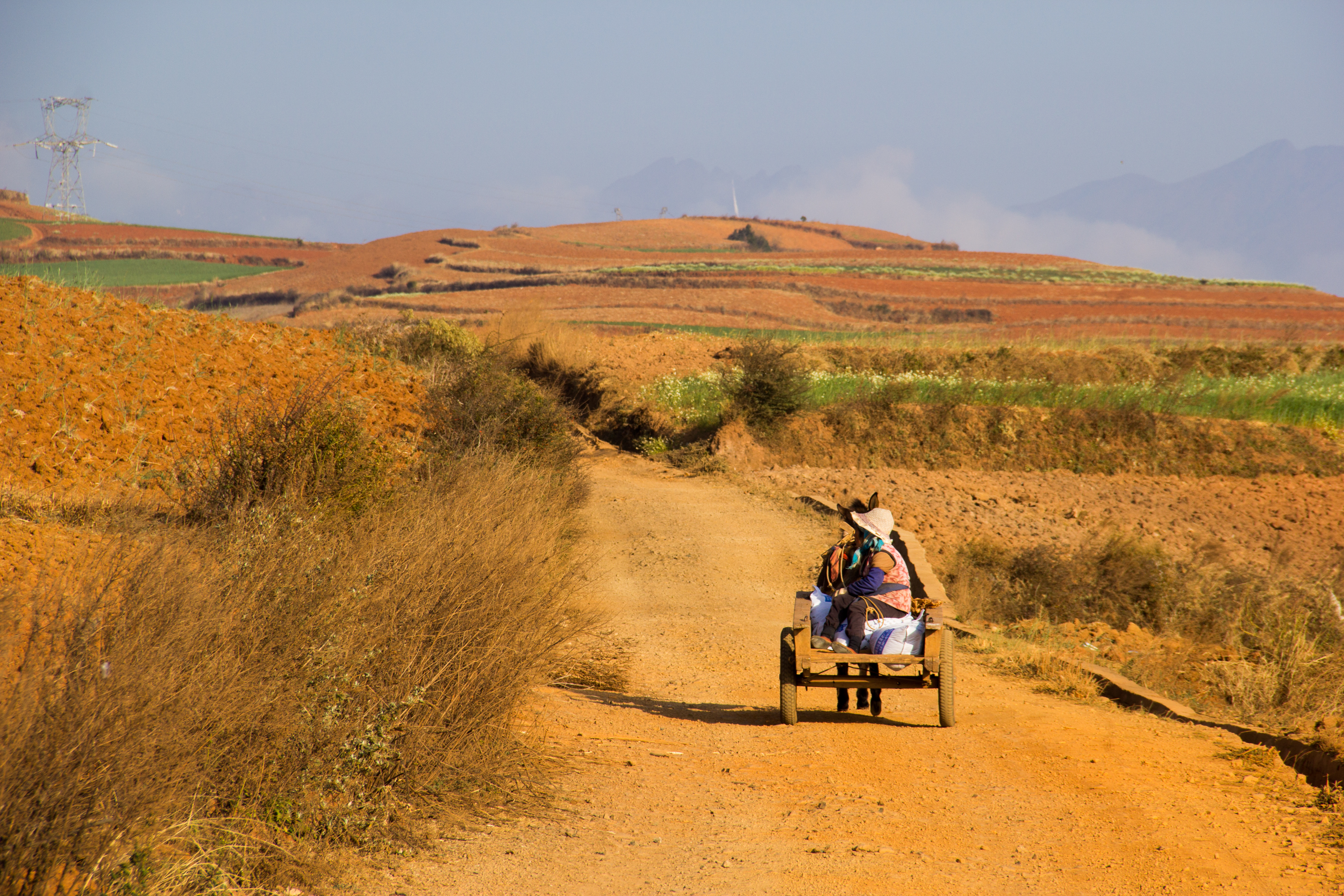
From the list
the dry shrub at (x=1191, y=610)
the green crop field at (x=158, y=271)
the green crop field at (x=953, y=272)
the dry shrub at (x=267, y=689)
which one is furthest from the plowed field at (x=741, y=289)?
the dry shrub at (x=267, y=689)

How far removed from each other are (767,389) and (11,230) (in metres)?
71.1

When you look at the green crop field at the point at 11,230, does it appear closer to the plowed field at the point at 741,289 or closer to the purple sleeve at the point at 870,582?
the plowed field at the point at 741,289

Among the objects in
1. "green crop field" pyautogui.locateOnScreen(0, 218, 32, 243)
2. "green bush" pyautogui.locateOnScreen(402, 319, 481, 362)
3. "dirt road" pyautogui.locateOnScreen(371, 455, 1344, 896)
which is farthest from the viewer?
"green crop field" pyautogui.locateOnScreen(0, 218, 32, 243)

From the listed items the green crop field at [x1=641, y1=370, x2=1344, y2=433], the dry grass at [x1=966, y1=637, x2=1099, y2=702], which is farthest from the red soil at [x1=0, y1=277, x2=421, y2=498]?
the green crop field at [x1=641, y1=370, x2=1344, y2=433]

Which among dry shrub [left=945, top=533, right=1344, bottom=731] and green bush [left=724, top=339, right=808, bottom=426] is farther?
green bush [left=724, top=339, right=808, bottom=426]

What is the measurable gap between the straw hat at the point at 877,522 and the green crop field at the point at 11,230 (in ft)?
247

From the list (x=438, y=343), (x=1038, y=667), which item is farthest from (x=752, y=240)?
(x=1038, y=667)

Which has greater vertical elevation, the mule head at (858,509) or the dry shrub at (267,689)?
the mule head at (858,509)

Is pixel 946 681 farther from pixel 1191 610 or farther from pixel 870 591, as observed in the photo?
pixel 1191 610

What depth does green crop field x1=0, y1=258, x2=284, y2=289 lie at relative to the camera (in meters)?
61.9

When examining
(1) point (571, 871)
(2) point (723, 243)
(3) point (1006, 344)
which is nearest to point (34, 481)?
(1) point (571, 871)

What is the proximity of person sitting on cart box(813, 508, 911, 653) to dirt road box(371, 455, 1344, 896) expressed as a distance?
0.65 meters

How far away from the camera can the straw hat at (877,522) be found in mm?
6336

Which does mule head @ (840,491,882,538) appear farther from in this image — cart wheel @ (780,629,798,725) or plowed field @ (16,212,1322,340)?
plowed field @ (16,212,1322,340)
